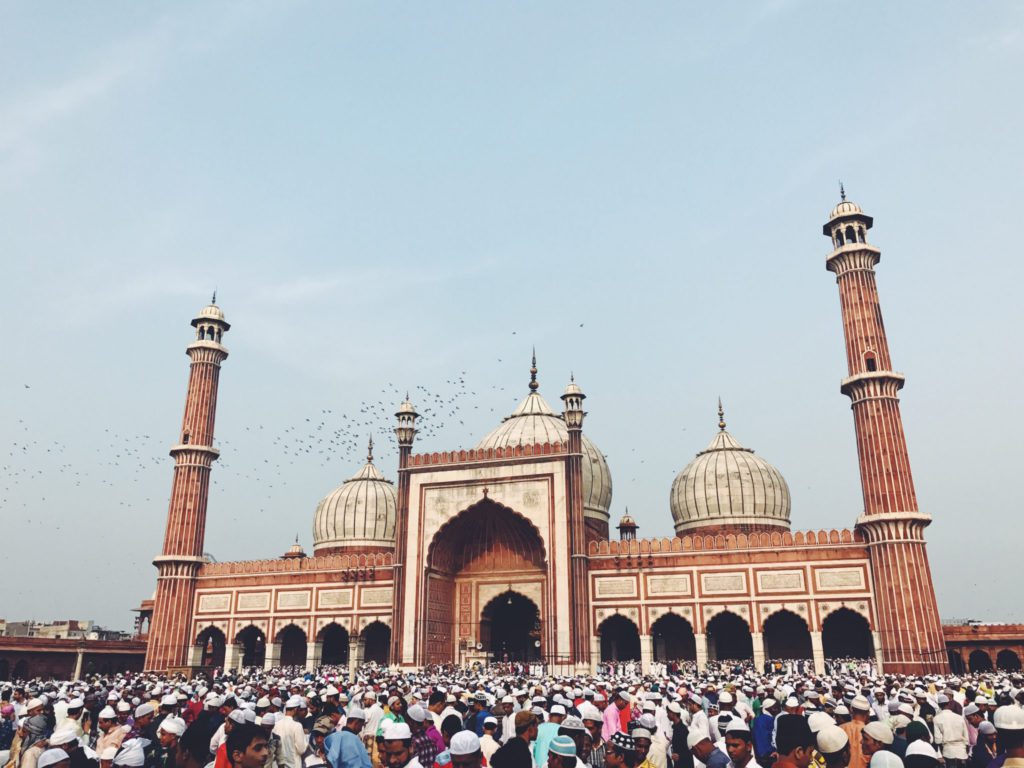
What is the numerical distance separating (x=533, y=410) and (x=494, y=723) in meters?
30.1

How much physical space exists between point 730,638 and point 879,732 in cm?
2528

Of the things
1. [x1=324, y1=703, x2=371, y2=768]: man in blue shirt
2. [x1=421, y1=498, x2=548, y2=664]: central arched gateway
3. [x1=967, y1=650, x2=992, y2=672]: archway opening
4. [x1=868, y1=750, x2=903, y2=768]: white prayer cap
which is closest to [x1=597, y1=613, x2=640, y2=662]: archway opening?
[x1=421, y1=498, x2=548, y2=664]: central arched gateway

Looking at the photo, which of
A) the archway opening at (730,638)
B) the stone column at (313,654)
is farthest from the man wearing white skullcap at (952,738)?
the stone column at (313,654)

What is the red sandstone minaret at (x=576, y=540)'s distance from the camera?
1036 inches

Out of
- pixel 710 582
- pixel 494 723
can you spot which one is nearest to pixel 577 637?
pixel 710 582

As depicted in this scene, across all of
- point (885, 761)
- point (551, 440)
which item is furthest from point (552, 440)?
point (885, 761)

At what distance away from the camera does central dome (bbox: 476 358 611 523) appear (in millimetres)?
34281

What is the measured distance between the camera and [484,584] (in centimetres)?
3038

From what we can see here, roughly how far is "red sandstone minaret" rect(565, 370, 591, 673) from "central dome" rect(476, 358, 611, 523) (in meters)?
4.34

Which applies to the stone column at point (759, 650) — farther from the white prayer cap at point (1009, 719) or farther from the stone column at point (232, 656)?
the white prayer cap at point (1009, 719)

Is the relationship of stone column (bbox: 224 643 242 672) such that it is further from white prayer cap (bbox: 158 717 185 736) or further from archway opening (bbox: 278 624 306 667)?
white prayer cap (bbox: 158 717 185 736)

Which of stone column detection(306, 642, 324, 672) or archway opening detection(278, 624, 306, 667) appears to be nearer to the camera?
stone column detection(306, 642, 324, 672)

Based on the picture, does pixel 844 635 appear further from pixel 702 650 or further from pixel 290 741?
pixel 290 741

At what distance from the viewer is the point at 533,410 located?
36.9 meters
